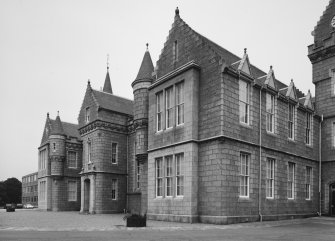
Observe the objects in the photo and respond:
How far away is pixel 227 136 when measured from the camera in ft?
71.6

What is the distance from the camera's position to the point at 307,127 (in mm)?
30531

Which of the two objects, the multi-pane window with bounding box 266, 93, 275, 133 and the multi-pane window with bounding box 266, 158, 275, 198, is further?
the multi-pane window with bounding box 266, 93, 275, 133

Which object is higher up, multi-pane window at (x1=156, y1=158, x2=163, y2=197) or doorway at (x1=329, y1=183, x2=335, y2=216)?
multi-pane window at (x1=156, y1=158, x2=163, y2=197)

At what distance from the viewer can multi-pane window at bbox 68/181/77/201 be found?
4722 cm

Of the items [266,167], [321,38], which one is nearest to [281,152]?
[266,167]

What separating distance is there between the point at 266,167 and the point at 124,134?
1768 centimetres

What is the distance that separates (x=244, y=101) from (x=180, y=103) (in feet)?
13.3

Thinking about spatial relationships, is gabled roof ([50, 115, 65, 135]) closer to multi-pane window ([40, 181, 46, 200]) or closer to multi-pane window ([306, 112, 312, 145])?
multi-pane window ([40, 181, 46, 200])

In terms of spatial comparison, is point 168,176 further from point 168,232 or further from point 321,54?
point 321,54

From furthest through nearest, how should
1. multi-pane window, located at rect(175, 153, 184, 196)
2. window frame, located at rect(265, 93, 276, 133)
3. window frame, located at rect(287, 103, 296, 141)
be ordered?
window frame, located at rect(287, 103, 296, 141) < window frame, located at rect(265, 93, 276, 133) < multi-pane window, located at rect(175, 153, 184, 196)

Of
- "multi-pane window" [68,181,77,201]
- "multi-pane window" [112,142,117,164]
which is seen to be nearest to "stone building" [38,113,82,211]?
"multi-pane window" [68,181,77,201]

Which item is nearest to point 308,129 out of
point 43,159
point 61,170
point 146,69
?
point 146,69

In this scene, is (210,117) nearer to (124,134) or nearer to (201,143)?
(201,143)

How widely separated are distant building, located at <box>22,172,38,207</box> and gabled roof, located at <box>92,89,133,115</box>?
80.8m
